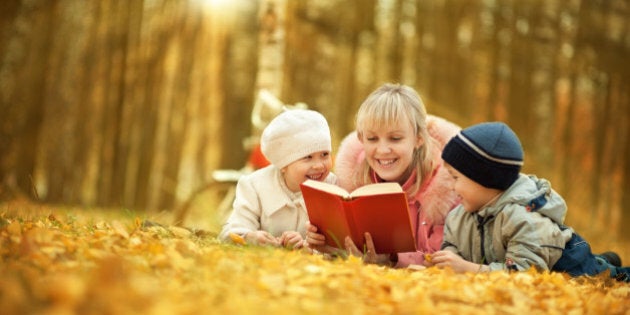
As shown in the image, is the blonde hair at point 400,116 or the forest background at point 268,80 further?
the forest background at point 268,80

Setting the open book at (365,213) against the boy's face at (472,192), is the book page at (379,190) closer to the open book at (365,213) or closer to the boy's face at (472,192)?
the open book at (365,213)

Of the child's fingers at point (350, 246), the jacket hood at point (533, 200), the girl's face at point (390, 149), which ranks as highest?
the girl's face at point (390, 149)

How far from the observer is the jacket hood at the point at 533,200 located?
136 inches

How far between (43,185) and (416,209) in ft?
27.1

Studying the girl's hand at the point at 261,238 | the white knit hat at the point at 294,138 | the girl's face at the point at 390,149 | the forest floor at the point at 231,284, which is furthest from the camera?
the white knit hat at the point at 294,138

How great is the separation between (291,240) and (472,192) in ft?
3.18

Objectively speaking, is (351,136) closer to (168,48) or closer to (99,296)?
(99,296)

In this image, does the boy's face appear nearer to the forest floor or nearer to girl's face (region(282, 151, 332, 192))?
the forest floor

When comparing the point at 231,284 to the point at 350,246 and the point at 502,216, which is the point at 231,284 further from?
the point at 502,216

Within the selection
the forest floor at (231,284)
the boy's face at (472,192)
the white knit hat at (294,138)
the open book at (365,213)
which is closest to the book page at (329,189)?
the open book at (365,213)

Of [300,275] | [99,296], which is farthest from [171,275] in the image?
[99,296]

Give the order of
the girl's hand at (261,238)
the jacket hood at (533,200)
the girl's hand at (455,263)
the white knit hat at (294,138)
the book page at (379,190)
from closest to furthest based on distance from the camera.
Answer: the book page at (379,190) < the girl's hand at (455,263) < the jacket hood at (533,200) < the girl's hand at (261,238) < the white knit hat at (294,138)

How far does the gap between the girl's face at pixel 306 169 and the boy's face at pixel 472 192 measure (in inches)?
31.2

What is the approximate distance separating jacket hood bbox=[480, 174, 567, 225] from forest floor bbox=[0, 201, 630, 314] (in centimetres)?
34
